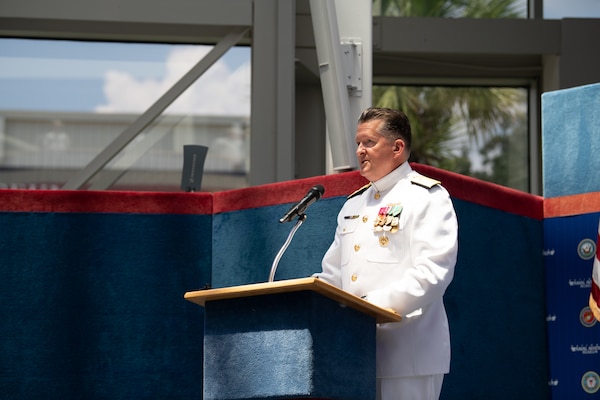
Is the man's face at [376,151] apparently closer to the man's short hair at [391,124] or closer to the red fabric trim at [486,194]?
the man's short hair at [391,124]

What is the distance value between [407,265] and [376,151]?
47 centimetres

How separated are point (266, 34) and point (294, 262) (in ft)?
12.0

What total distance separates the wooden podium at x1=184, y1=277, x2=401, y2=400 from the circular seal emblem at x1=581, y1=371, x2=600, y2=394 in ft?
7.28

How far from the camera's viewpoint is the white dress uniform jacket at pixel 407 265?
12.7 ft

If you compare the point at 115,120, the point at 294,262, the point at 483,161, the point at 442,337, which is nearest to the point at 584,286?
the point at 294,262

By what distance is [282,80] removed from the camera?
8.82 m

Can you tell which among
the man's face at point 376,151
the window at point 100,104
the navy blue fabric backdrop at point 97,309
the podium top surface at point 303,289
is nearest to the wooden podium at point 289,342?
the podium top surface at point 303,289

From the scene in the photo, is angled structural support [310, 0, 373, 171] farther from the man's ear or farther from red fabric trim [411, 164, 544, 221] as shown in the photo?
the man's ear

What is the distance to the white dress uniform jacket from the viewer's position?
12.7 feet

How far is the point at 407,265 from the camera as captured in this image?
13.3ft

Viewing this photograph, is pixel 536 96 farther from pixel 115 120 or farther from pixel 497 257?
pixel 497 257

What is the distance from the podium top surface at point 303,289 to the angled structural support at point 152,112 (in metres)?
5.33

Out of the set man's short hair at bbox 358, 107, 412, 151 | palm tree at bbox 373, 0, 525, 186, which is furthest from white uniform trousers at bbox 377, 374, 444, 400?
palm tree at bbox 373, 0, 525, 186

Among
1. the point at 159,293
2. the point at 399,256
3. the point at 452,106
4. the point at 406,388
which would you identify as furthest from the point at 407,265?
the point at 452,106
